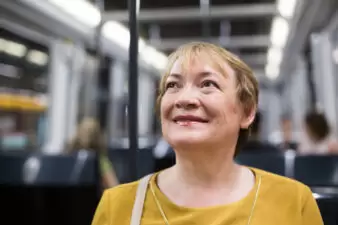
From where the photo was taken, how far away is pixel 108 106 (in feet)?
26.0

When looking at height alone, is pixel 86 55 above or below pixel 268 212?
above

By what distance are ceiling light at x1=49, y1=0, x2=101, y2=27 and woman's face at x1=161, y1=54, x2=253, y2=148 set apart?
352cm

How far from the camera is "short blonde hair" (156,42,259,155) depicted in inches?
43.3

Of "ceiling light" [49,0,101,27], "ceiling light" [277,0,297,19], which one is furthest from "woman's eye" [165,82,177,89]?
"ceiling light" [277,0,297,19]

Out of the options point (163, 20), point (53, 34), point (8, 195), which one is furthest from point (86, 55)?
point (8, 195)

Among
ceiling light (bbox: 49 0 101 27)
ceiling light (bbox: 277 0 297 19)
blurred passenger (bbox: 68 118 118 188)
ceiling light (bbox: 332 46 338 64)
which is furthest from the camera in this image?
ceiling light (bbox: 332 46 338 64)

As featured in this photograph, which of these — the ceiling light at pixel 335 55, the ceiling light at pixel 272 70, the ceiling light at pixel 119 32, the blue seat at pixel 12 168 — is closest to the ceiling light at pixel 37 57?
the ceiling light at pixel 119 32

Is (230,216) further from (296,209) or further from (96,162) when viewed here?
(96,162)

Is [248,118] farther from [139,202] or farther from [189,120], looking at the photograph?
[139,202]

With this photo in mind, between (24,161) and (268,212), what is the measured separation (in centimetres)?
190

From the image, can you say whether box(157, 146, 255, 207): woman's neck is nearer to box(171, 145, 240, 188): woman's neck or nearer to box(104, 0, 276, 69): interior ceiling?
box(171, 145, 240, 188): woman's neck

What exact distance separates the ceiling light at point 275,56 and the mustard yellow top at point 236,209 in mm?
7435

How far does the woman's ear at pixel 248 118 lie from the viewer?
115cm

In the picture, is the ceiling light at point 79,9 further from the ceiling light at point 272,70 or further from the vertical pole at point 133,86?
the ceiling light at point 272,70
